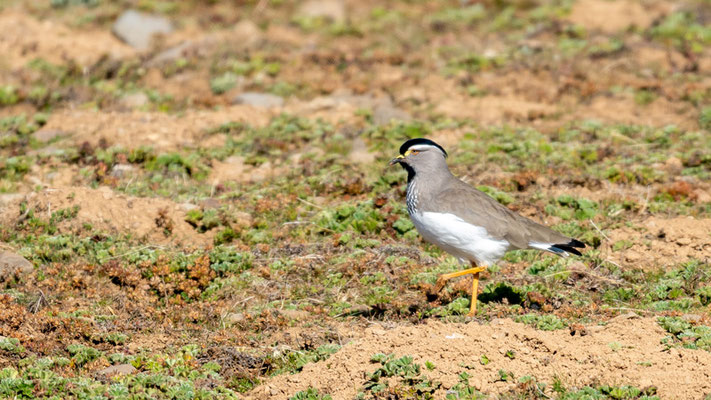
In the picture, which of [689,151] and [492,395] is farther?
[689,151]

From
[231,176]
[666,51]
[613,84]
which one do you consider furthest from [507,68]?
[231,176]

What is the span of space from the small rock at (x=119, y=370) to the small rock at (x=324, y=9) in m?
15.0

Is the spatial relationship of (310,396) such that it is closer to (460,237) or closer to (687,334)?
(460,237)

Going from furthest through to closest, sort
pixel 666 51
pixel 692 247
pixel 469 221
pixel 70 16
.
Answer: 1. pixel 70 16
2. pixel 666 51
3. pixel 692 247
4. pixel 469 221

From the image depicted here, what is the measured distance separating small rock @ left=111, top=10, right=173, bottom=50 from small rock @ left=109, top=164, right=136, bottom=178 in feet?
22.0

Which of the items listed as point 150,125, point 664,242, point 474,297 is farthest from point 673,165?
point 150,125

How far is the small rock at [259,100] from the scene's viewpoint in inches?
711

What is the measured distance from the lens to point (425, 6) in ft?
77.8

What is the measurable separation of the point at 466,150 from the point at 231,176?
4116 millimetres

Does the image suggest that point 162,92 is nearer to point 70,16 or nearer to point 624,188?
point 70,16

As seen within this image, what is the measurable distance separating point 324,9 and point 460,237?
14.1 m

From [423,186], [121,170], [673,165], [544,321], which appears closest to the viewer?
[544,321]

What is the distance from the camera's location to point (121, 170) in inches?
586

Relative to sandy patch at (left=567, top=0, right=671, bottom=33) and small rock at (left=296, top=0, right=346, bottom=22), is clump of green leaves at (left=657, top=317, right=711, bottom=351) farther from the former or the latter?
small rock at (left=296, top=0, right=346, bottom=22)
